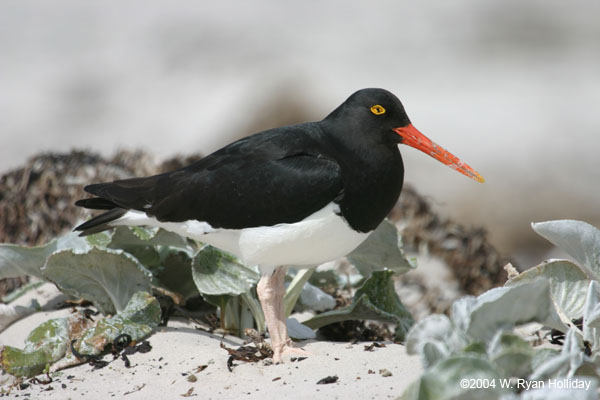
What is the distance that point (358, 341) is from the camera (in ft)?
13.4

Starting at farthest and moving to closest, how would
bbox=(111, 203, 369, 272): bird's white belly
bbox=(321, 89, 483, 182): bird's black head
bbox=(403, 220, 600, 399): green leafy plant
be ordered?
bbox=(321, 89, 483, 182): bird's black head < bbox=(111, 203, 369, 272): bird's white belly < bbox=(403, 220, 600, 399): green leafy plant

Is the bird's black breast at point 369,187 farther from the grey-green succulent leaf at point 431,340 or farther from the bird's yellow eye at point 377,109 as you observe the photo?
the grey-green succulent leaf at point 431,340

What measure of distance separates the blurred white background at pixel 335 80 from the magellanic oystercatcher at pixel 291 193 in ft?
20.1

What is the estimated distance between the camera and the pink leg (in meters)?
3.73

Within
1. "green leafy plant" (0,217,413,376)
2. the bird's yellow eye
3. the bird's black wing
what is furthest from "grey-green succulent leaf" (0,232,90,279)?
the bird's yellow eye

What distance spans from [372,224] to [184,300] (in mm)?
1374

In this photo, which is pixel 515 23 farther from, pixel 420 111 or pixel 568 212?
pixel 568 212

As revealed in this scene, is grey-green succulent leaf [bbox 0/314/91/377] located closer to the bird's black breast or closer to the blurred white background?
the bird's black breast

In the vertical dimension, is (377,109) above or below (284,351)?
above

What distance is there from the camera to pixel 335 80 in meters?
13.9

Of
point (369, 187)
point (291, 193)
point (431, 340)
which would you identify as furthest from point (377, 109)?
point (431, 340)

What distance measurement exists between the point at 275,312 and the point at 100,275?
1017mm

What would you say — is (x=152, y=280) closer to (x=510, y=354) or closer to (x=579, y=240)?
(x=579, y=240)

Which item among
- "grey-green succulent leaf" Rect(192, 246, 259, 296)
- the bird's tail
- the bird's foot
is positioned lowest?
the bird's foot
